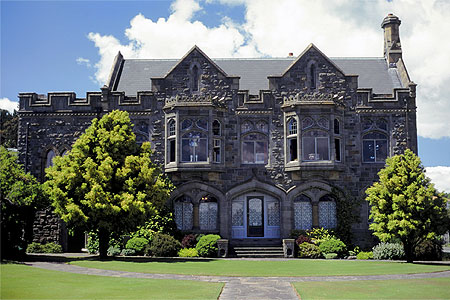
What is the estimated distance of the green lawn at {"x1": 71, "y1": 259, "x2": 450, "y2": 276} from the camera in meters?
20.7

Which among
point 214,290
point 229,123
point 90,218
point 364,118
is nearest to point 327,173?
point 364,118

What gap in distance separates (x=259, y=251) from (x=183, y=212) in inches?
212

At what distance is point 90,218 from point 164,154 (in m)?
8.26

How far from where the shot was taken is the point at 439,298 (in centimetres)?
1425

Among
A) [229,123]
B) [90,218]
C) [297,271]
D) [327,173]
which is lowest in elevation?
[297,271]

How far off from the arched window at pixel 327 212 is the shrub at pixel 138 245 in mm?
10794

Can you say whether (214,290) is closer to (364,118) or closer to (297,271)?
(297,271)

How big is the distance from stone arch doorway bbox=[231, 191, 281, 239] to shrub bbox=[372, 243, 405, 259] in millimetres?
6051

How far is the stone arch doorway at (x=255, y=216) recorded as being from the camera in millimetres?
31969

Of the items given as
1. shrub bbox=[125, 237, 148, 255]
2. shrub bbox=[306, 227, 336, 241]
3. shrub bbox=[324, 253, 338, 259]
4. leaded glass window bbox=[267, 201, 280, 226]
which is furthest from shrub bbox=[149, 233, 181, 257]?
shrub bbox=[324, 253, 338, 259]

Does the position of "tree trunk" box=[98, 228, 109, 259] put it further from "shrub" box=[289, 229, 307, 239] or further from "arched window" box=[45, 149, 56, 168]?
"shrub" box=[289, 229, 307, 239]

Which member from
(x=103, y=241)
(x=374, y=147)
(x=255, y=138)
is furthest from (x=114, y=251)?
(x=374, y=147)

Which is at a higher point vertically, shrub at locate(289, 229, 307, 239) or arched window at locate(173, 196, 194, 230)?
arched window at locate(173, 196, 194, 230)

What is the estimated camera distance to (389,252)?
28.2m
